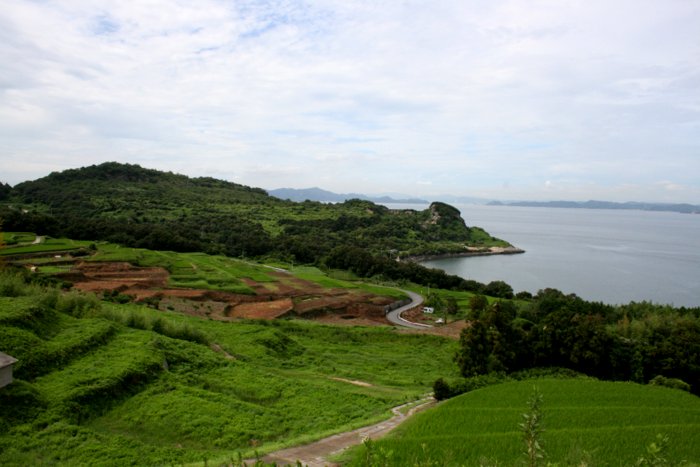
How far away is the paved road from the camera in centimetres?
4884

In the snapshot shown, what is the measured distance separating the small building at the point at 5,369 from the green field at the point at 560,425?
9923 mm

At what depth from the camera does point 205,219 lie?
348 ft

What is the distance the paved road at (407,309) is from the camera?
4884cm

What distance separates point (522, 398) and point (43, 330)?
18.0 m

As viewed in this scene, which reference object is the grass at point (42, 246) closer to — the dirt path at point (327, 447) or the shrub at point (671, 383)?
the dirt path at point (327, 447)

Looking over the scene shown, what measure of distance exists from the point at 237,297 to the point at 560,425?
38641mm

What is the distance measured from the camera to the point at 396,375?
2534 cm

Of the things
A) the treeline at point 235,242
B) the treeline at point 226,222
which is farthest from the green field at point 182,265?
the treeline at point 226,222

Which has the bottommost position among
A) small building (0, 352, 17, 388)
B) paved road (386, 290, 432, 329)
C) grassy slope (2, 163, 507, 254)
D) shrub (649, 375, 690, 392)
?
paved road (386, 290, 432, 329)

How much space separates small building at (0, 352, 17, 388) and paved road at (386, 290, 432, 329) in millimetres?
38176

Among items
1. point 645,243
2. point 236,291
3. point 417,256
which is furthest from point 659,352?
point 645,243

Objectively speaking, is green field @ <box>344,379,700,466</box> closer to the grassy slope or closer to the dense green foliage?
the dense green foliage

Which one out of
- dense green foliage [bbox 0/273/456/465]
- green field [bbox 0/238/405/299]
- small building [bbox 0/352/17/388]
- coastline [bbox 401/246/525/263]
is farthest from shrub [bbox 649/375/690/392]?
coastline [bbox 401/246/525/263]

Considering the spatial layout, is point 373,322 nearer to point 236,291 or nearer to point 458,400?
point 236,291
